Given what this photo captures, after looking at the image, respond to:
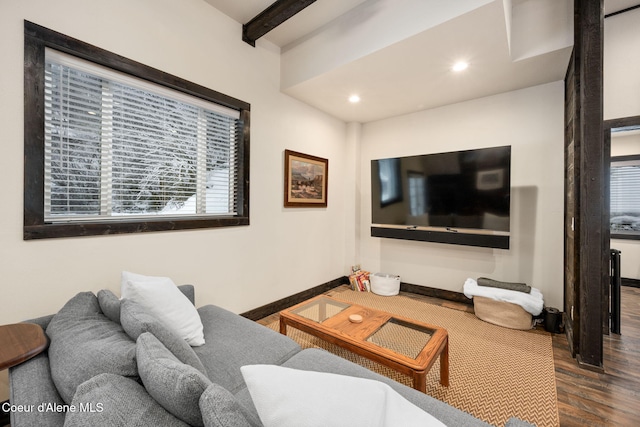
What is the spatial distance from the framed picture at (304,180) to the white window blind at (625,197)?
14.4 feet

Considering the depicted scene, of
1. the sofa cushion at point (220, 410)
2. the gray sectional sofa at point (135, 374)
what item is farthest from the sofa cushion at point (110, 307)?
the sofa cushion at point (220, 410)

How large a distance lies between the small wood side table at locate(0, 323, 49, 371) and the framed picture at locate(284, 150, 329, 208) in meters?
2.33

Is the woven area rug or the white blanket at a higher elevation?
the white blanket

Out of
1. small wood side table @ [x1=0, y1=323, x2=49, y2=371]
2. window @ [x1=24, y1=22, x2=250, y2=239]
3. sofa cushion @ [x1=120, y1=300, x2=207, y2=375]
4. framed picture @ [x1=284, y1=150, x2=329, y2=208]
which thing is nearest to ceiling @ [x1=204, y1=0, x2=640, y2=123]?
framed picture @ [x1=284, y1=150, x2=329, y2=208]

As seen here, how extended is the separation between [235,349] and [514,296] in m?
2.74

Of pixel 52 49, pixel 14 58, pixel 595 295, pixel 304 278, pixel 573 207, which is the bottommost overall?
pixel 304 278

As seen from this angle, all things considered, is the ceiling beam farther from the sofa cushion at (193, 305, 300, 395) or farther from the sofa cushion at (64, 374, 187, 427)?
the sofa cushion at (64, 374, 187, 427)

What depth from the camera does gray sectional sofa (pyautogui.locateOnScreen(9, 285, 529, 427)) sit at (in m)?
0.71

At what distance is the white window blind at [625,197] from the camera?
13.4 ft

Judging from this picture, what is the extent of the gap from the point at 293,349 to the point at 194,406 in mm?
930

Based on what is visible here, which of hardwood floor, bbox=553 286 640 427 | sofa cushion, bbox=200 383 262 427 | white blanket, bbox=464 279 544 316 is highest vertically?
sofa cushion, bbox=200 383 262 427

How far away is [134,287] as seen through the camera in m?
1.53

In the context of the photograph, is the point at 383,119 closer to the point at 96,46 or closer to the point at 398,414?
the point at 96,46

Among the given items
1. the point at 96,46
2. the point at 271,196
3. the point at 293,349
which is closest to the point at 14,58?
the point at 96,46
